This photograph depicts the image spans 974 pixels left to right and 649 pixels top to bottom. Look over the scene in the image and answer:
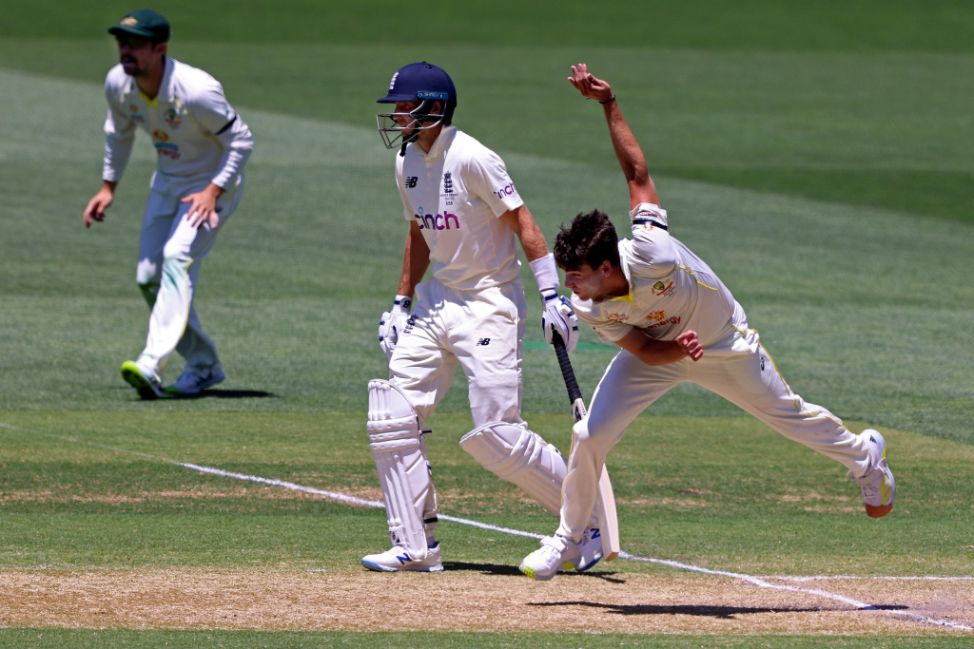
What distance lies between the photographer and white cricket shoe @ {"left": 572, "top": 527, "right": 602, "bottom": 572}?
923cm

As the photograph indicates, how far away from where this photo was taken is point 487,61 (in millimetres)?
44719

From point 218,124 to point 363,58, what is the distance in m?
31.0

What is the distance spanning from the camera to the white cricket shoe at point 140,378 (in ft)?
44.8

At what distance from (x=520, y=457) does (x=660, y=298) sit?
1.18 metres

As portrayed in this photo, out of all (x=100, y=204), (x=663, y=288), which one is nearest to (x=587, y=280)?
(x=663, y=288)

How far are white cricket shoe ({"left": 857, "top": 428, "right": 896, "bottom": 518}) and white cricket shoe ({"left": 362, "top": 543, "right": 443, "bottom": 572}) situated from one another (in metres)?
2.13

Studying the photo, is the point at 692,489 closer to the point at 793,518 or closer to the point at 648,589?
the point at 793,518

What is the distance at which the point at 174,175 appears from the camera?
46.7 ft

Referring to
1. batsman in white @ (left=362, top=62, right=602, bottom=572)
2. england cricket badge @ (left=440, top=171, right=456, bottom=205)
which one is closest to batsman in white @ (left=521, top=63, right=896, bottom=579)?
batsman in white @ (left=362, top=62, right=602, bottom=572)

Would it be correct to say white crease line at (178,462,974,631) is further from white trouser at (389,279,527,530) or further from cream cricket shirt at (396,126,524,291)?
cream cricket shirt at (396,126,524,291)

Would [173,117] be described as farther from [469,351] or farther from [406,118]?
[469,351]

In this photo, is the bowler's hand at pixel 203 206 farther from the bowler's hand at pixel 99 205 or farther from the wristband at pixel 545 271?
the wristband at pixel 545 271

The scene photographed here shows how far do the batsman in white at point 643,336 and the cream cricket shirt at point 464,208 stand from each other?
633mm

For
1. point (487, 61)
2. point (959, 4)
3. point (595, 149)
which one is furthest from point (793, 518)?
point (959, 4)
